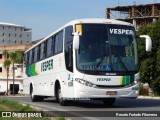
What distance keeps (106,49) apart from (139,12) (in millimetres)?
91982

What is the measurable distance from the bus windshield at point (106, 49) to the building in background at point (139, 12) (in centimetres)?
8618

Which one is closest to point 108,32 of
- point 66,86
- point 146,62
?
point 66,86

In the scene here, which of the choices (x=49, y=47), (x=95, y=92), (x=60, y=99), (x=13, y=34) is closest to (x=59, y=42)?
(x=49, y=47)

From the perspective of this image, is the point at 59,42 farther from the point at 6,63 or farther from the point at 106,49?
the point at 6,63

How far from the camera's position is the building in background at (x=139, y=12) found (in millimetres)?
103812

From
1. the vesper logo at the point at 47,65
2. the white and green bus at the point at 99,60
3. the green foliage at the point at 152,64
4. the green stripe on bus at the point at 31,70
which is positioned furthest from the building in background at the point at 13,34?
the white and green bus at the point at 99,60

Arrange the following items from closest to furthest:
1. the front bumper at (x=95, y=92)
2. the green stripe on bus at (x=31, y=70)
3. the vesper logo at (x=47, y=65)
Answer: the front bumper at (x=95, y=92)
the vesper logo at (x=47, y=65)
the green stripe on bus at (x=31, y=70)

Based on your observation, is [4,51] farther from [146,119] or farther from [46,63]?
[146,119]

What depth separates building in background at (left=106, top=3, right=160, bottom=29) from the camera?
103812mm

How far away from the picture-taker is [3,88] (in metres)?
91.4

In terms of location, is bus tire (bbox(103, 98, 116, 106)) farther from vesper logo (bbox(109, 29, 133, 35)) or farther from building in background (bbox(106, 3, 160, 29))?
building in background (bbox(106, 3, 160, 29))

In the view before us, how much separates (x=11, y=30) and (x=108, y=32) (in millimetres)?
158082

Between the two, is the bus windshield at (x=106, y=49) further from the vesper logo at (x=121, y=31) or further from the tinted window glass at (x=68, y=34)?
the tinted window glass at (x=68, y=34)

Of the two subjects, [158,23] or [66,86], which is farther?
[158,23]
